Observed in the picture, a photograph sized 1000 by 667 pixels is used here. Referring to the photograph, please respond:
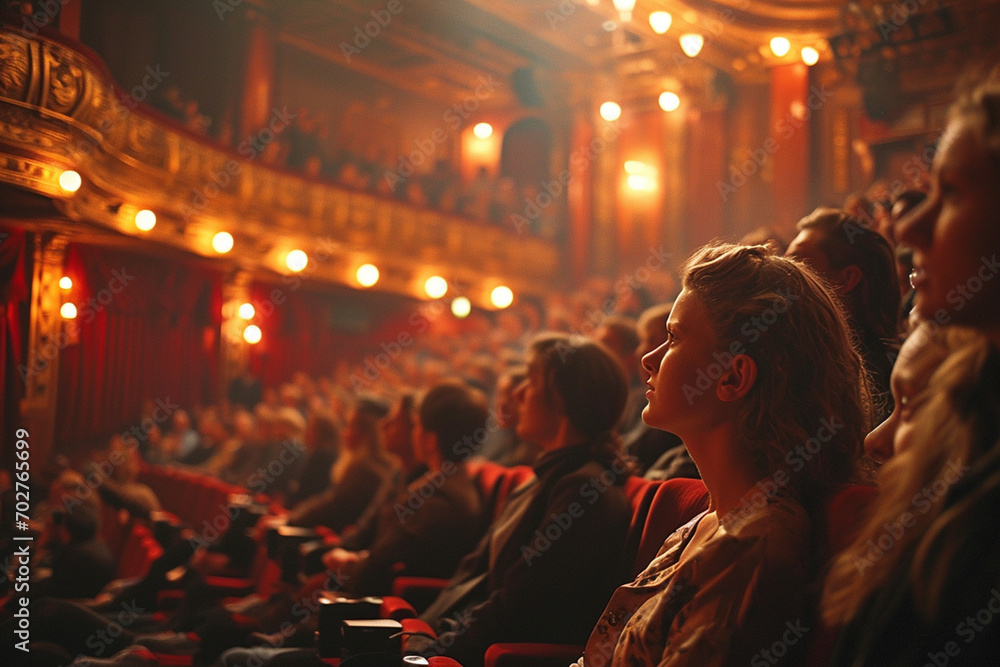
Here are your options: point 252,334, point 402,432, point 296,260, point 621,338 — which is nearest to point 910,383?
point 621,338

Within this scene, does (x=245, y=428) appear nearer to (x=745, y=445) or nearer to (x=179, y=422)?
(x=179, y=422)

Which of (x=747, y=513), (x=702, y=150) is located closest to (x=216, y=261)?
(x=702, y=150)

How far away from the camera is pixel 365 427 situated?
3814 millimetres

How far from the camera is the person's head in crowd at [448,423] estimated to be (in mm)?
2791

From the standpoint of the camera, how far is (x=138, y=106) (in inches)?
252

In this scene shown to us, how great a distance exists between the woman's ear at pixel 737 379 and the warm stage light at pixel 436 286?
9137mm

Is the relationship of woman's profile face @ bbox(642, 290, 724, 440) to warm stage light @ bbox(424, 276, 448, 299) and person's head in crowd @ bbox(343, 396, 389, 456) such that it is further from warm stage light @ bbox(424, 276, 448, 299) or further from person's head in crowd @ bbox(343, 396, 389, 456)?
warm stage light @ bbox(424, 276, 448, 299)

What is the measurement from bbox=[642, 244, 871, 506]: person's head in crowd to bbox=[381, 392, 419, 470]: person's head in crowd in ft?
7.16

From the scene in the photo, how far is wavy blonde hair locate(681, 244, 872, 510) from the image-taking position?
1160mm

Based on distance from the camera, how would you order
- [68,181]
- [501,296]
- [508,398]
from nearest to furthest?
1. [508,398]
2. [68,181]
3. [501,296]

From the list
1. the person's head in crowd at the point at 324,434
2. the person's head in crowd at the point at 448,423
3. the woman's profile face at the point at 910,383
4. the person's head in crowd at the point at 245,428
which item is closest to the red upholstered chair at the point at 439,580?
the person's head in crowd at the point at 448,423

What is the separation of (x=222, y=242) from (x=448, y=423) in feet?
18.4

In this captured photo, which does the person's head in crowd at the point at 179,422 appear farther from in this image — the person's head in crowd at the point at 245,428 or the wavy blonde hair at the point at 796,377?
the wavy blonde hair at the point at 796,377

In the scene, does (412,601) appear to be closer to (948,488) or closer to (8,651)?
(8,651)
